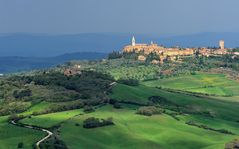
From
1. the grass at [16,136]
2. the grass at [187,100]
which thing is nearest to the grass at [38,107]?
the grass at [16,136]

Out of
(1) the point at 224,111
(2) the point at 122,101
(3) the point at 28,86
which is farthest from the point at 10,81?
(1) the point at 224,111

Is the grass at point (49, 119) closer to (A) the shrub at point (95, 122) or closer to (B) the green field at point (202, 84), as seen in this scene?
(A) the shrub at point (95, 122)

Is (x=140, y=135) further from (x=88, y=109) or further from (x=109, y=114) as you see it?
(x=88, y=109)

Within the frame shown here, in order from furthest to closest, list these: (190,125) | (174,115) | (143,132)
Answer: (174,115) → (190,125) → (143,132)

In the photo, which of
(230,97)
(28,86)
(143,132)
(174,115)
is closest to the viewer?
(143,132)

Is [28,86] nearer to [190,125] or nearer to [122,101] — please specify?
[122,101]

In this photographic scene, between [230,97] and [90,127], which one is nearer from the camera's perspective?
[90,127]
